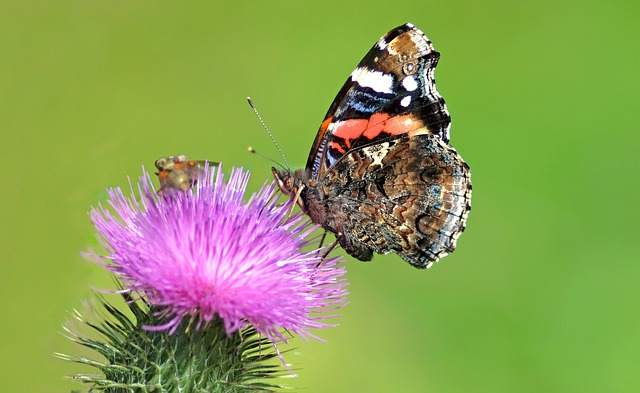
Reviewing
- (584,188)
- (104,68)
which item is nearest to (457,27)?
(584,188)

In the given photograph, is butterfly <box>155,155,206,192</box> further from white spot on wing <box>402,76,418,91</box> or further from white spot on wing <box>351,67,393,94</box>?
white spot on wing <box>402,76,418,91</box>

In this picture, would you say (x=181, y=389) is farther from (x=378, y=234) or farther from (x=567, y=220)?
(x=567, y=220)

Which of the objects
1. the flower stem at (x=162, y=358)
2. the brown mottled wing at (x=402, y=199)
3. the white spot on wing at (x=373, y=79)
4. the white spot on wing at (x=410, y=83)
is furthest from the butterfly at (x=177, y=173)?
the white spot on wing at (x=410, y=83)

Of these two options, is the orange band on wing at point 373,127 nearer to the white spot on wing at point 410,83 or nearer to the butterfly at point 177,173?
the white spot on wing at point 410,83

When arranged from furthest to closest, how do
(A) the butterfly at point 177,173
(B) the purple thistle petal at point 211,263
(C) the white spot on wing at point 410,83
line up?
(C) the white spot on wing at point 410,83 → (A) the butterfly at point 177,173 → (B) the purple thistle petal at point 211,263

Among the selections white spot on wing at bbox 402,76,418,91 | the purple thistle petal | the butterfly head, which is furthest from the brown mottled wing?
the purple thistle petal
